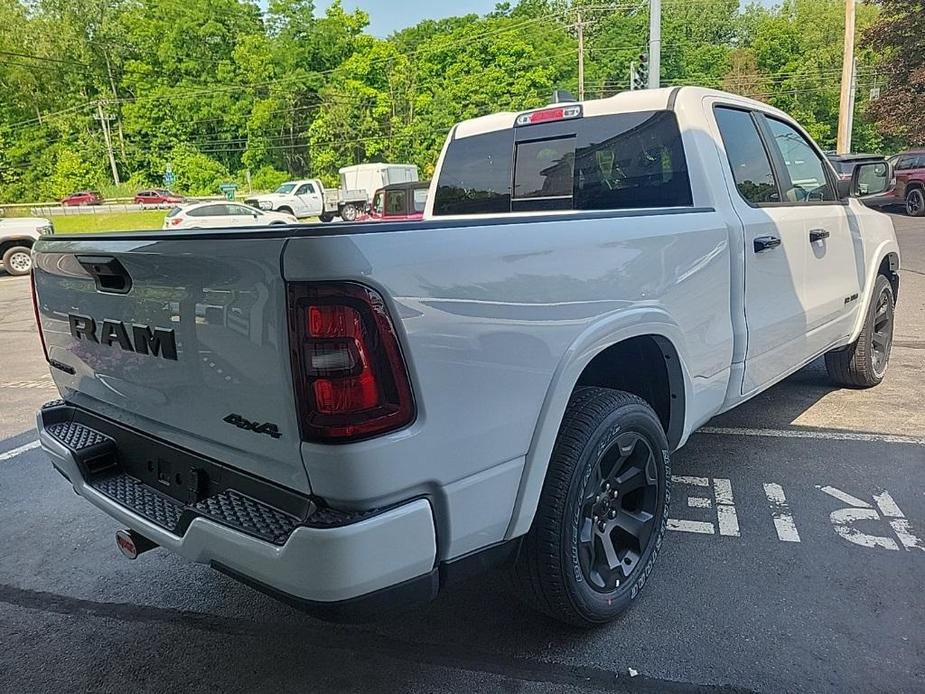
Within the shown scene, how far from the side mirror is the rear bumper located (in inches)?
162

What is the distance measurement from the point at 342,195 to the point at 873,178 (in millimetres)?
32042

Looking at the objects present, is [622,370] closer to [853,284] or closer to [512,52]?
[853,284]

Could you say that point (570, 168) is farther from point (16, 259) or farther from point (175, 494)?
point (16, 259)

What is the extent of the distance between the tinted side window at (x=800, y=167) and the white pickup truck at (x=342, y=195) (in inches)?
971

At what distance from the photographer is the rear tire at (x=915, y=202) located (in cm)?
1931

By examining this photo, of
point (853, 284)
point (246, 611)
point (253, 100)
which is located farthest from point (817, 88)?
point (246, 611)

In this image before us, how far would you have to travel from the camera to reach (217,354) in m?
1.86

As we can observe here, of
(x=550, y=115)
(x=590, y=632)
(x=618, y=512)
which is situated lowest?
(x=590, y=632)

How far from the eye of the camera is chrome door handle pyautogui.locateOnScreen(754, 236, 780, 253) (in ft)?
10.6

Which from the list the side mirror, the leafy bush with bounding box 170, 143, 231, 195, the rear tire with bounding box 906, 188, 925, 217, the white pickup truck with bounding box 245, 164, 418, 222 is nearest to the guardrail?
the leafy bush with bounding box 170, 143, 231, 195

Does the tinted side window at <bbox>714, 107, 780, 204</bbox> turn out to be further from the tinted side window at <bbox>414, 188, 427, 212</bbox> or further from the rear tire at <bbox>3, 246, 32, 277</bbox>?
the rear tire at <bbox>3, 246, 32, 277</bbox>

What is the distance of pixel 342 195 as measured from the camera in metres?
34.8

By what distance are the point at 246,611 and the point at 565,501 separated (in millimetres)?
1474

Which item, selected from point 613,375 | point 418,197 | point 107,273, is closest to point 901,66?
point 418,197
